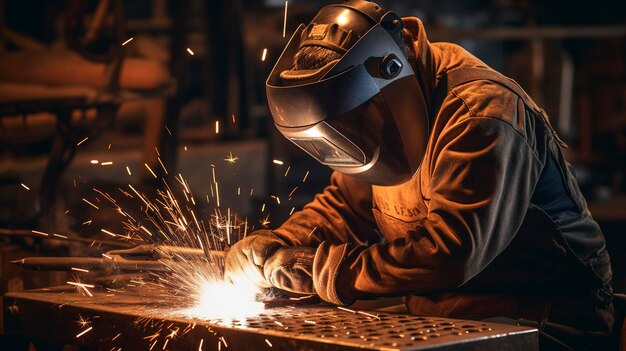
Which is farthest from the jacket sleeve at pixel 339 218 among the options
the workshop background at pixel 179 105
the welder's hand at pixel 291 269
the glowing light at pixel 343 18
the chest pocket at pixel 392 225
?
the glowing light at pixel 343 18

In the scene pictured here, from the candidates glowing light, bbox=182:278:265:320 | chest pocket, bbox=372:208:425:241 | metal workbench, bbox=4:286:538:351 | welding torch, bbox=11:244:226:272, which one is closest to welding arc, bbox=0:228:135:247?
welding torch, bbox=11:244:226:272

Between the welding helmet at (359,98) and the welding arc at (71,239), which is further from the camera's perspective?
the welding arc at (71,239)

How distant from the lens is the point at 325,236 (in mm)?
3494

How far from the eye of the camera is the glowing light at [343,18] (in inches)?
117

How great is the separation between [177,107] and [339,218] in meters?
3.48

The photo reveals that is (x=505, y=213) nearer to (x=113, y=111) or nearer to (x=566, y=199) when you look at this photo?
(x=566, y=199)

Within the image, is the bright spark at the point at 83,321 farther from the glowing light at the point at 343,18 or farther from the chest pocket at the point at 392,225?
the glowing light at the point at 343,18

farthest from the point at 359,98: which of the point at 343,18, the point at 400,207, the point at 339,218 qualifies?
the point at 339,218

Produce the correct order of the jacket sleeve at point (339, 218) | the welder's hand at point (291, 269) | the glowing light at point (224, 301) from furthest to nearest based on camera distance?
the jacket sleeve at point (339, 218)
the welder's hand at point (291, 269)
the glowing light at point (224, 301)

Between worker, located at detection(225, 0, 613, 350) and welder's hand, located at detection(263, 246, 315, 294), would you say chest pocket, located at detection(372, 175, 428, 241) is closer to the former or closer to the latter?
worker, located at detection(225, 0, 613, 350)

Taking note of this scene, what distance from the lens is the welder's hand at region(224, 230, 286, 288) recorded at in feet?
10.1

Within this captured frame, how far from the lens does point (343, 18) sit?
117 inches

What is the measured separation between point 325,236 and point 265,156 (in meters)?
5.69

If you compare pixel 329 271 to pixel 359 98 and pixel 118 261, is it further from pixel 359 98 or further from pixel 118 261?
pixel 118 261
